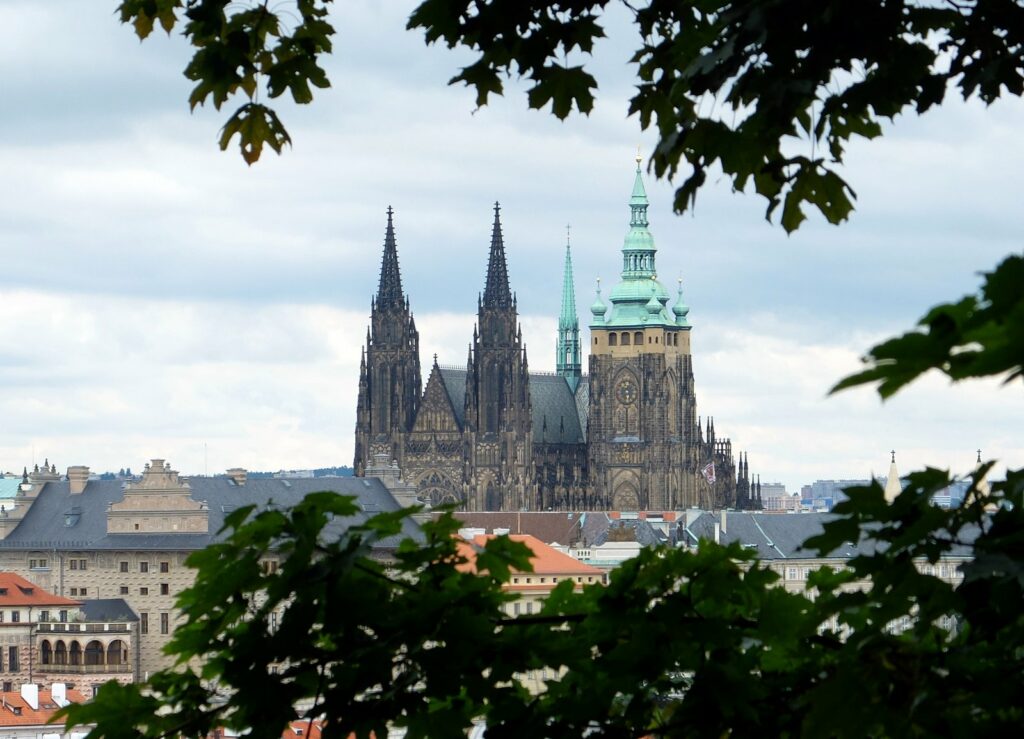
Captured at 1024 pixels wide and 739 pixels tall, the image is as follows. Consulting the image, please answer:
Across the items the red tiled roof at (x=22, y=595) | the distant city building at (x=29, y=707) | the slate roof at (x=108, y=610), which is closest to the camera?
the distant city building at (x=29, y=707)

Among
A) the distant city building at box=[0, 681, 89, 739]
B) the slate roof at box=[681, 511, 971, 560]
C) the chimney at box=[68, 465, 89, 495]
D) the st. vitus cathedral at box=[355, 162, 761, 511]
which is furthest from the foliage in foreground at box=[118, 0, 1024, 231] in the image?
the st. vitus cathedral at box=[355, 162, 761, 511]

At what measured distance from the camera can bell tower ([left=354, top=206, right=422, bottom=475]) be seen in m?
126

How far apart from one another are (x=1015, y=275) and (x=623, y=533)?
10690 centimetres

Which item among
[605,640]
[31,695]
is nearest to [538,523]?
[31,695]

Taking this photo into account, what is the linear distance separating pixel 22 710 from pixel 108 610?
17673mm

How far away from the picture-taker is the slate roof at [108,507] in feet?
296

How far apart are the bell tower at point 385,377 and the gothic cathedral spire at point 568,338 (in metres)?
17.8

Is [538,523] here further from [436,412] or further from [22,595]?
[22,595]

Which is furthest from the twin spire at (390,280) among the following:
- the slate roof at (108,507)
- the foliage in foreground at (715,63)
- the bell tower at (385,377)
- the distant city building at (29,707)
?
the foliage in foreground at (715,63)

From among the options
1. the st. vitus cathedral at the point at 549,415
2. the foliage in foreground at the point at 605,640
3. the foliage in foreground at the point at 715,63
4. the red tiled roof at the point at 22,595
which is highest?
the st. vitus cathedral at the point at 549,415

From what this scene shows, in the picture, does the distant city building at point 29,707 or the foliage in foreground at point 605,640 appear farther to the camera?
the distant city building at point 29,707

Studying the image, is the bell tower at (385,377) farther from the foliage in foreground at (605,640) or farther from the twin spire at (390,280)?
the foliage in foreground at (605,640)

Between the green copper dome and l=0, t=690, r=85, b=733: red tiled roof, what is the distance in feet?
205

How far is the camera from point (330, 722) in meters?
5.83
